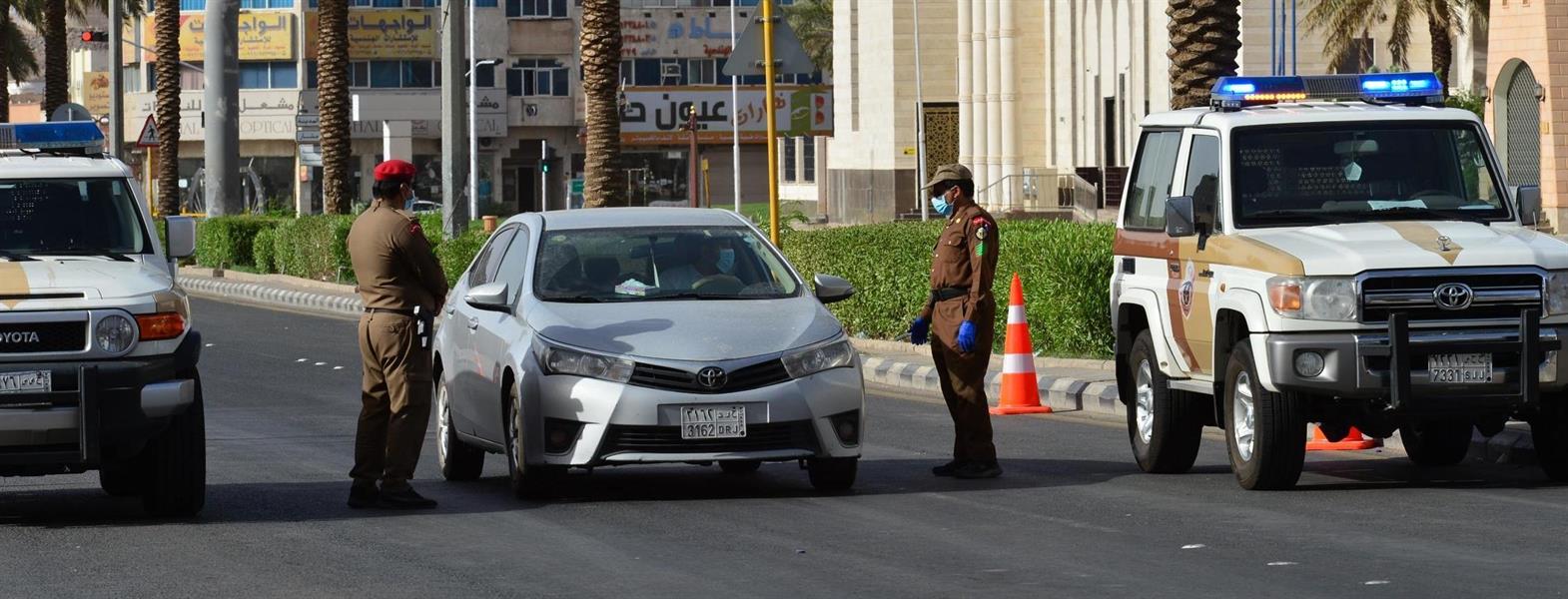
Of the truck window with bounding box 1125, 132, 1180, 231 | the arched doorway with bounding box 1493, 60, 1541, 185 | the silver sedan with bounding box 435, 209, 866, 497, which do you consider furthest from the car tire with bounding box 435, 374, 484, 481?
the arched doorway with bounding box 1493, 60, 1541, 185

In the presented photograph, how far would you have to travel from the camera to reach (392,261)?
1184 centimetres

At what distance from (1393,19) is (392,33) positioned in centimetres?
4803

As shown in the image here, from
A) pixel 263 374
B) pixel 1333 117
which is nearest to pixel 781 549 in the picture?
pixel 1333 117

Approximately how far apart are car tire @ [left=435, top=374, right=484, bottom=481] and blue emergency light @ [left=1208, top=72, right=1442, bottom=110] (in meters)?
4.54

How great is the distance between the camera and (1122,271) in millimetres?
14109

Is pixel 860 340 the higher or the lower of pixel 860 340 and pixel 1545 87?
the lower

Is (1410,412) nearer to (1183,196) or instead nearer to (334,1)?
(1183,196)

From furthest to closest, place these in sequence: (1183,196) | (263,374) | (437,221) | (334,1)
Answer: (334,1), (437,221), (263,374), (1183,196)

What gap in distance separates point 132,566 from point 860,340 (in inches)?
601

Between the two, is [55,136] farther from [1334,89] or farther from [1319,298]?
[1334,89]

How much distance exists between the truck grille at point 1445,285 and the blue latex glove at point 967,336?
2.38 m

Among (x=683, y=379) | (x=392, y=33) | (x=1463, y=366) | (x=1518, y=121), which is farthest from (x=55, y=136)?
(x=392, y=33)

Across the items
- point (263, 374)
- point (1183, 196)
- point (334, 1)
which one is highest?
point (334, 1)

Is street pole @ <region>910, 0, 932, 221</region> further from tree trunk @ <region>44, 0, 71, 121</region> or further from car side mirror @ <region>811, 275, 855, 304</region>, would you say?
car side mirror @ <region>811, 275, 855, 304</region>
